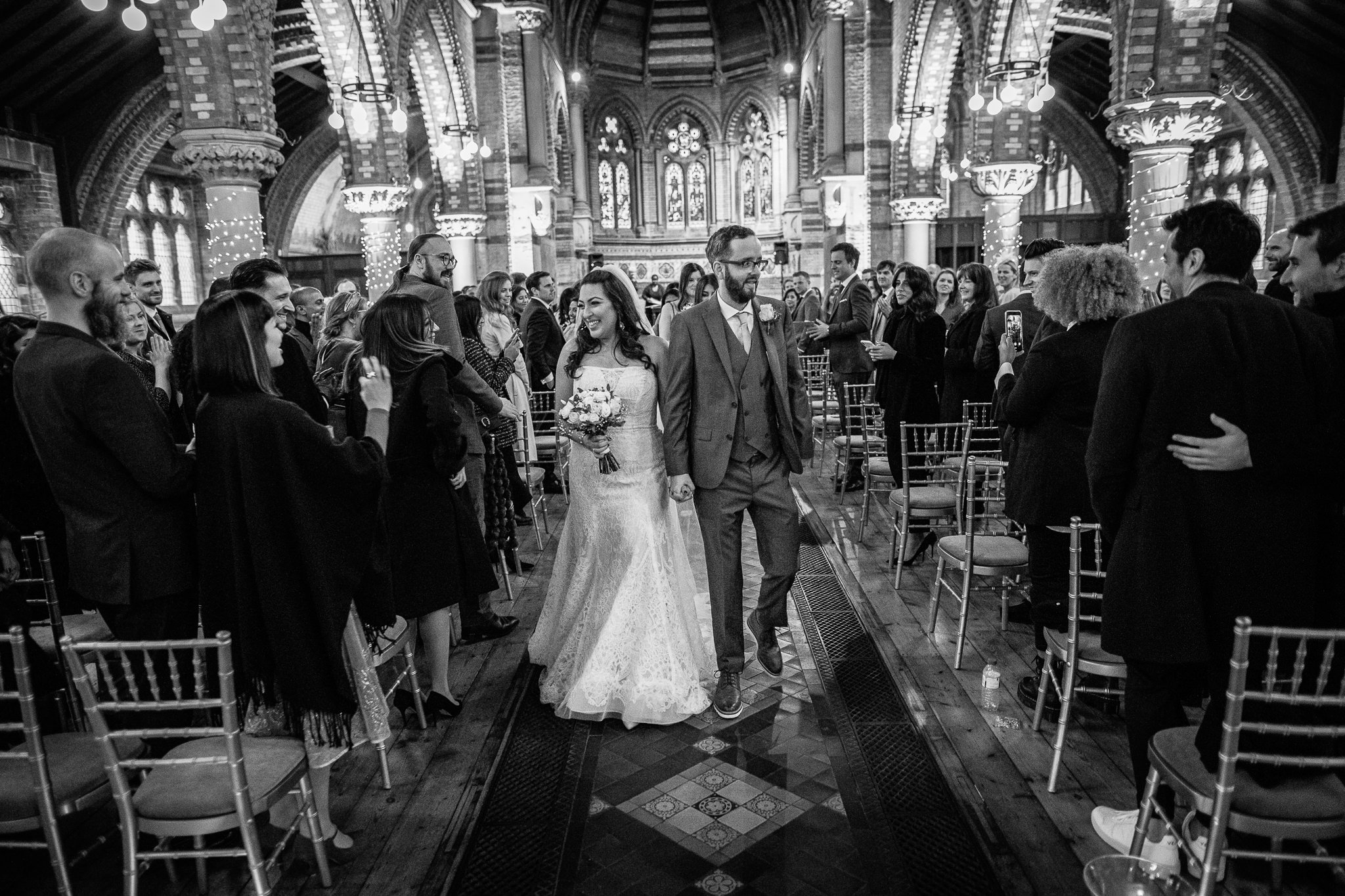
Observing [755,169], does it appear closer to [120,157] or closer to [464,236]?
[464,236]

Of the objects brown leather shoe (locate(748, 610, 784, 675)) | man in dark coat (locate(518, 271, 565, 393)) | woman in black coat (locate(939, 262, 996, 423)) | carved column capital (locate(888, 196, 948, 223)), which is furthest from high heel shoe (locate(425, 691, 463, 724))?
carved column capital (locate(888, 196, 948, 223))

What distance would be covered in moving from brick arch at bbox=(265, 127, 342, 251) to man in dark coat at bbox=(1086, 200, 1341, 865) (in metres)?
24.4

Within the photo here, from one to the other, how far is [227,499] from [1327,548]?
118 inches

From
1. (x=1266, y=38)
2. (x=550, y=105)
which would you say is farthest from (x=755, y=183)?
(x=1266, y=38)

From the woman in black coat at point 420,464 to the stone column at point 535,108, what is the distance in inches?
564

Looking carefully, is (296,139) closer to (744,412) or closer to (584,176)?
(584,176)

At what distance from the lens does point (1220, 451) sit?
2.15m

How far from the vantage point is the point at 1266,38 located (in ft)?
50.4

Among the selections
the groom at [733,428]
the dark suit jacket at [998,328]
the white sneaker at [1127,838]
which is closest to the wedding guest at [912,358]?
the dark suit jacket at [998,328]

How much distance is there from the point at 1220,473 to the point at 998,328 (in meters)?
2.93

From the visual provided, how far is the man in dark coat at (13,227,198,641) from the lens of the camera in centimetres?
246

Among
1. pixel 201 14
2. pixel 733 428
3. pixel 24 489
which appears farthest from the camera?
pixel 201 14

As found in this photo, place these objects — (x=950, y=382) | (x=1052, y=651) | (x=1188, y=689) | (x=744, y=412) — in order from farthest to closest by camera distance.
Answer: (x=950, y=382) → (x=744, y=412) → (x=1052, y=651) → (x=1188, y=689)

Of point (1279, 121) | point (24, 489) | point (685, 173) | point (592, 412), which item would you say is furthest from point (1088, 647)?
point (685, 173)
